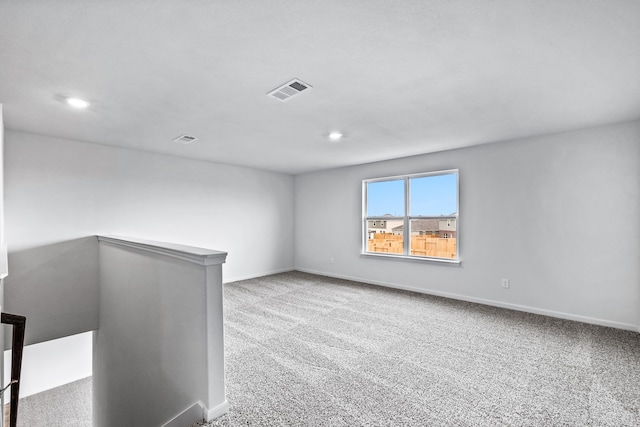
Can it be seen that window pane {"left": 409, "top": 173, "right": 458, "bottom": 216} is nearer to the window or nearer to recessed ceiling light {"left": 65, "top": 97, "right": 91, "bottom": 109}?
the window

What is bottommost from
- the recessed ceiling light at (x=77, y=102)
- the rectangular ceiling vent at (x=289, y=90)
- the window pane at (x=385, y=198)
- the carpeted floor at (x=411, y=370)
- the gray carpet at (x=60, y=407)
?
the gray carpet at (x=60, y=407)

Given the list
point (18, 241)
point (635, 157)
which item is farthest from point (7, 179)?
point (635, 157)

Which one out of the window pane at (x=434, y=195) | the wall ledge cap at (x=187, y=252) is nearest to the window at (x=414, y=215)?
the window pane at (x=434, y=195)

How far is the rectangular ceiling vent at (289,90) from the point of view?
7.48 feet

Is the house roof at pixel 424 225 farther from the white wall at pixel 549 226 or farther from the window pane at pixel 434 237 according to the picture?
the white wall at pixel 549 226

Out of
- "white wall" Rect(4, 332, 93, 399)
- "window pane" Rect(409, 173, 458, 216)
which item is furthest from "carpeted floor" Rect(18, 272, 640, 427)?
"window pane" Rect(409, 173, 458, 216)

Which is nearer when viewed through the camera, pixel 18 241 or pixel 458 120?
pixel 458 120

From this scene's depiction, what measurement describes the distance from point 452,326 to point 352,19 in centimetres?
315

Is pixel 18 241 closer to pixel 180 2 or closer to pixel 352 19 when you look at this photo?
pixel 180 2

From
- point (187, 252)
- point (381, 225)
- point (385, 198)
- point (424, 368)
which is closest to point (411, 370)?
point (424, 368)

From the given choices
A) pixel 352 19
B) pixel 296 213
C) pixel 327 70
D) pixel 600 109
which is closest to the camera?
pixel 352 19

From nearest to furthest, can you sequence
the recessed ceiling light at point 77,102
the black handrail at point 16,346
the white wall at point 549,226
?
the black handrail at point 16,346
the recessed ceiling light at point 77,102
the white wall at point 549,226

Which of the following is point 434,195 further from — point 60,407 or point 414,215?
point 60,407

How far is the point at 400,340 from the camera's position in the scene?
2.96 meters
